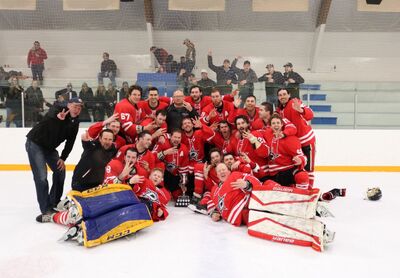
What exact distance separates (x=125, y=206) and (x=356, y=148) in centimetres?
454

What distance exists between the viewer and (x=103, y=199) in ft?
9.95

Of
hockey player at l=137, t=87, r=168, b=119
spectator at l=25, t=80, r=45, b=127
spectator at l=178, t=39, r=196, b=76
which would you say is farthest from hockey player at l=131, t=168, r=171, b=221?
spectator at l=178, t=39, r=196, b=76

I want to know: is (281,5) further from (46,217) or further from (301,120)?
(46,217)

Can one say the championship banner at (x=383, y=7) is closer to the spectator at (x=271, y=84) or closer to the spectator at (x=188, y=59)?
the spectator at (x=271, y=84)

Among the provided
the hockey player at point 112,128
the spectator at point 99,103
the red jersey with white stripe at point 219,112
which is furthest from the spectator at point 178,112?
the spectator at point 99,103

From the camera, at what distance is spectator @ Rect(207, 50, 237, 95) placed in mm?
5966

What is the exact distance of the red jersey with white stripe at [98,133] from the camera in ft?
13.5

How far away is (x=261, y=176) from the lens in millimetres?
3990

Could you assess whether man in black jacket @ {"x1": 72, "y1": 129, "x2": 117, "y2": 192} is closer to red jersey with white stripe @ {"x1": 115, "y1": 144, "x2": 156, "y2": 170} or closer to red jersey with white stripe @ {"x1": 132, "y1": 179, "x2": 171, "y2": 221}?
red jersey with white stripe @ {"x1": 115, "y1": 144, "x2": 156, "y2": 170}

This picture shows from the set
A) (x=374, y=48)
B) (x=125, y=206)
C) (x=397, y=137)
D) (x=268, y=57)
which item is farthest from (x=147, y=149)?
(x=374, y=48)

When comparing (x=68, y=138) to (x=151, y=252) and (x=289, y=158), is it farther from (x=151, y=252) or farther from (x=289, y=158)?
(x=289, y=158)

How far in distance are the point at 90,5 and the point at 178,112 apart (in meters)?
5.97

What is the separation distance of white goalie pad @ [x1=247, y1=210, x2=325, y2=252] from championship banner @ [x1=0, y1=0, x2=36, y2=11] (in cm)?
829

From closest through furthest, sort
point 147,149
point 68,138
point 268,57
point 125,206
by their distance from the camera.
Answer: point 125,206, point 68,138, point 147,149, point 268,57
